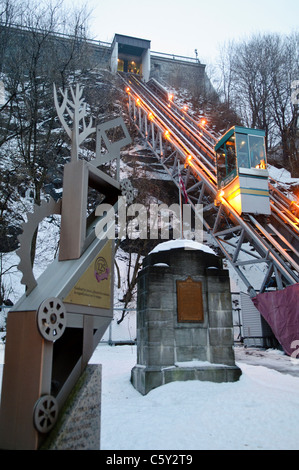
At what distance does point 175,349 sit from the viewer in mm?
6523

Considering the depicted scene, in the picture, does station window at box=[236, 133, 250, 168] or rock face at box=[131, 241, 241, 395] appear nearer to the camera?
rock face at box=[131, 241, 241, 395]

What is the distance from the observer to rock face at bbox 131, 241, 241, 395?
6.34m

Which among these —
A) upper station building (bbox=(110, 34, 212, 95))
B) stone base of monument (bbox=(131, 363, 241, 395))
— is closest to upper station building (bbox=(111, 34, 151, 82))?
upper station building (bbox=(110, 34, 212, 95))

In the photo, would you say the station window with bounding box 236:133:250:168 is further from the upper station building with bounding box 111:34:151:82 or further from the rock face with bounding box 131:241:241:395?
the upper station building with bounding box 111:34:151:82

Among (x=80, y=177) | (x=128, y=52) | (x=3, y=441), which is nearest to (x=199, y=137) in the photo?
(x=80, y=177)

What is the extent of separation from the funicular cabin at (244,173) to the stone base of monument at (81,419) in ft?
46.7

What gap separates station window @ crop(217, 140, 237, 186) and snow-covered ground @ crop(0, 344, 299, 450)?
11769 mm

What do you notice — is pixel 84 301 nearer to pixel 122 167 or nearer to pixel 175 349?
pixel 175 349

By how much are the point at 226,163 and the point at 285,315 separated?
9.34m

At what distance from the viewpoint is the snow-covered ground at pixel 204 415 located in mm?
3834

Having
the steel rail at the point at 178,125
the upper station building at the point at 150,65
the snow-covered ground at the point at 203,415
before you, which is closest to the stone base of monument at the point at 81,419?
the snow-covered ground at the point at 203,415

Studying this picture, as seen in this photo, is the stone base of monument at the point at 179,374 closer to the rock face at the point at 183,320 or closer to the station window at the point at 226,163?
the rock face at the point at 183,320

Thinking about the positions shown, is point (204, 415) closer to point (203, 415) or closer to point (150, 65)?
point (203, 415)
